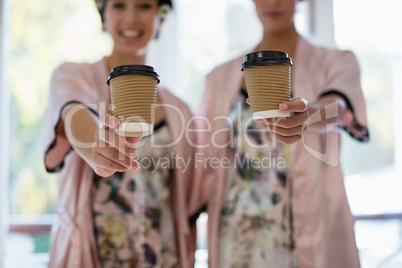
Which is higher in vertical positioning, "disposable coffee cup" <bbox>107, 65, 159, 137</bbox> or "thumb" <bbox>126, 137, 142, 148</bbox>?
"disposable coffee cup" <bbox>107, 65, 159, 137</bbox>

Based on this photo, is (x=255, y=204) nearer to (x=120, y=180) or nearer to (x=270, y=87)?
(x=120, y=180)

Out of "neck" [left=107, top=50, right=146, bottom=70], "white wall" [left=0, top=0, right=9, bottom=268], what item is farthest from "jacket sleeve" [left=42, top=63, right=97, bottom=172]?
"white wall" [left=0, top=0, right=9, bottom=268]

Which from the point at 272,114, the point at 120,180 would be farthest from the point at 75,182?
the point at 272,114

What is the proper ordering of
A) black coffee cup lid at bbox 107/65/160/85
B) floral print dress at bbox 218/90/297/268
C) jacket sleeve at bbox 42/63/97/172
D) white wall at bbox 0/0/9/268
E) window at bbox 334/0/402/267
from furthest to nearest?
window at bbox 334/0/402/267
white wall at bbox 0/0/9/268
floral print dress at bbox 218/90/297/268
jacket sleeve at bbox 42/63/97/172
black coffee cup lid at bbox 107/65/160/85

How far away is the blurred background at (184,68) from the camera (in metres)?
1.34

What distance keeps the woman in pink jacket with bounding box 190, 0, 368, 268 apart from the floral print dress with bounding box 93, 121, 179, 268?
115 millimetres

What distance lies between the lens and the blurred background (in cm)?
134

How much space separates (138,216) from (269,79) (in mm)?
504

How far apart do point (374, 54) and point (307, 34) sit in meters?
0.24

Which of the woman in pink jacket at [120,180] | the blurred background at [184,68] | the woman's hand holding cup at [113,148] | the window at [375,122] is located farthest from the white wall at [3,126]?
the window at [375,122]

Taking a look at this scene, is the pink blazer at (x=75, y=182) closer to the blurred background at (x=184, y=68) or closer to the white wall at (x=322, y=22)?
the blurred background at (x=184, y=68)

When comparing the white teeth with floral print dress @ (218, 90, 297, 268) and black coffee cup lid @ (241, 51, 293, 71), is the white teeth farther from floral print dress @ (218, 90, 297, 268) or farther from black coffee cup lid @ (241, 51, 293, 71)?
black coffee cup lid @ (241, 51, 293, 71)

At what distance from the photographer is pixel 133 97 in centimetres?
58

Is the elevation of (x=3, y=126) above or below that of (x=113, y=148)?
above
